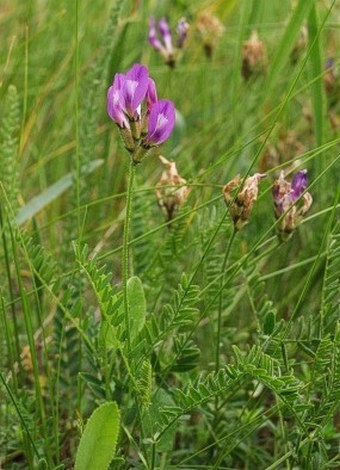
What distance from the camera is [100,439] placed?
2.63 feet

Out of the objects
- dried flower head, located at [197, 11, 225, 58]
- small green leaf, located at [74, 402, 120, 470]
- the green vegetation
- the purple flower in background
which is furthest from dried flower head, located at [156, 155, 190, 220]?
dried flower head, located at [197, 11, 225, 58]

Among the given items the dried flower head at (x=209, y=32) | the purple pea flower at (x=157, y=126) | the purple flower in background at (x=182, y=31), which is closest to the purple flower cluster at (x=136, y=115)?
the purple pea flower at (x=157, y=126)

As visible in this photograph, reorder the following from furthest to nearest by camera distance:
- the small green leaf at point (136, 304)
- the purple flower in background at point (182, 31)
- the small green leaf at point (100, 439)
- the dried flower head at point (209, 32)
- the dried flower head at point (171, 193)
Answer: the dried flower head at point (209, 32), the purple flower in background at point (182, 31), the dried flower head at point (171, 193), the small green leaf at point (136, 304), the small green leaf at point (100, 439)

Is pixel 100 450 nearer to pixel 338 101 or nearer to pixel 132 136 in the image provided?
pixel 132 136

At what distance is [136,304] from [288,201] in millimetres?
195

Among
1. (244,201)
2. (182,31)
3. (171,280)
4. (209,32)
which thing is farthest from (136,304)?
(209,32)

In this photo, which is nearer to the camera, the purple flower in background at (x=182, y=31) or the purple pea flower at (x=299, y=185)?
the purple pea flower at (x=299, y=185)

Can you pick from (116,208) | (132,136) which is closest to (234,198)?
(132,136)

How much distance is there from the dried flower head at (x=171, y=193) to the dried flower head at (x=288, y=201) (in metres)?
0.12

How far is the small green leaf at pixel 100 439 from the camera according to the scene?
0.79 metres

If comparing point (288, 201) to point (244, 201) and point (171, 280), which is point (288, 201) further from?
point (171, 280)

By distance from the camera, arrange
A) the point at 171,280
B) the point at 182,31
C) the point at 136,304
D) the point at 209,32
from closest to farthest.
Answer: the point at 136,304 < the point at 171,280 < the point at 182,31 < the point at 209,32

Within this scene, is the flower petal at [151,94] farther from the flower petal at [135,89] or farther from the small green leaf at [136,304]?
the small green leaf at [136,304]

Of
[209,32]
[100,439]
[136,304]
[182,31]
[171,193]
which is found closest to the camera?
[100,439]
